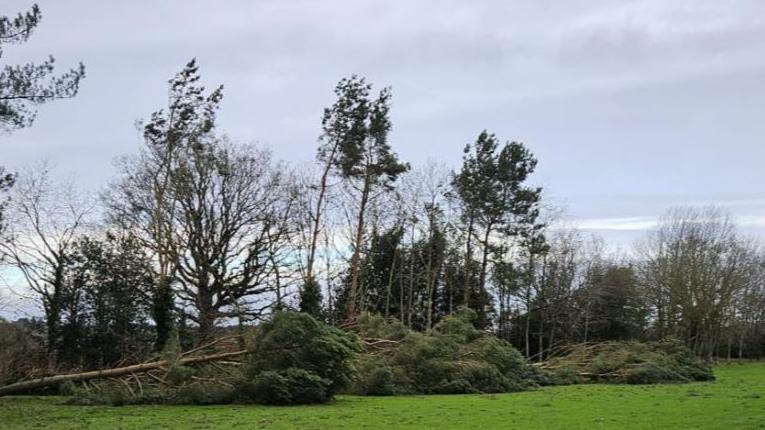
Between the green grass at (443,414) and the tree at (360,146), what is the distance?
61.2 feet

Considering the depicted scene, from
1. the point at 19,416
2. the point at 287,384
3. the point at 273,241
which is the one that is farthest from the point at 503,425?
the point at 273,241

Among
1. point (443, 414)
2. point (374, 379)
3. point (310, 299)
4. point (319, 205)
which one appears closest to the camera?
point (443, 414)

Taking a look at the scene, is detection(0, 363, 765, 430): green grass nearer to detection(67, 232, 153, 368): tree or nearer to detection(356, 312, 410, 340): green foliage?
detection(356, 312, 410, 340): green foliage

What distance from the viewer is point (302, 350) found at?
18000 mm

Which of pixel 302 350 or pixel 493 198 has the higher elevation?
pixel 493 198

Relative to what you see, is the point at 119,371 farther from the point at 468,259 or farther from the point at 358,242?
the point at 468,259

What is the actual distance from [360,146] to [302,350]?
2030 cm

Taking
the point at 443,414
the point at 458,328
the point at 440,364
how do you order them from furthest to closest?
the point at 458,328
the point at 440,364
the point at 443,414

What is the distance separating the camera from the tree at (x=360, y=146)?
1447 inches

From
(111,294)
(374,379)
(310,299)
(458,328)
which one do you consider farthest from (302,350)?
(111,294)

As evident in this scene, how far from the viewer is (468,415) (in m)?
14.6

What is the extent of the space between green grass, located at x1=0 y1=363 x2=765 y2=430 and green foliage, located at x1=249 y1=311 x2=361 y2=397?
962 millimetres

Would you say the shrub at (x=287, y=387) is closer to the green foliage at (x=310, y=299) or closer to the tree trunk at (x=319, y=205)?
the green foliage at (x=310, y=299)

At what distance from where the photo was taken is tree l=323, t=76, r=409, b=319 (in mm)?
36750
